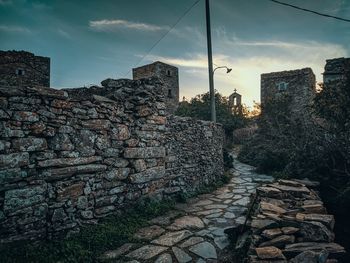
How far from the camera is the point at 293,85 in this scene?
19.9 metres

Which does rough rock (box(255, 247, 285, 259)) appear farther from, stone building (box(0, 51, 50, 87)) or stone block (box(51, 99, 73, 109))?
stone building (box(0, 51, 50, 87))

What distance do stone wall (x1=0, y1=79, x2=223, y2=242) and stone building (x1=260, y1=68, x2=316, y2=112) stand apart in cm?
1567

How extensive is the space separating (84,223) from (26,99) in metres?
2.12

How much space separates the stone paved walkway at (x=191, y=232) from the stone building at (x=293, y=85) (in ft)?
48.6

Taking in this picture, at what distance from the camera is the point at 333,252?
2.46 m

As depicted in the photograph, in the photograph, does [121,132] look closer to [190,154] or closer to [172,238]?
[172,238]

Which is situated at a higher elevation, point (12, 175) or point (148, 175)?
point (12, 175)

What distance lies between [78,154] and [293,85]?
2033 centimetres

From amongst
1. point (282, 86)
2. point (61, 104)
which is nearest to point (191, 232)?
point (61, 104)

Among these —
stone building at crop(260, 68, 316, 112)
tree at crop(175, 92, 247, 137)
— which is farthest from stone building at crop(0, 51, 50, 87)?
stone building at crop(260, 68, 316, 112)

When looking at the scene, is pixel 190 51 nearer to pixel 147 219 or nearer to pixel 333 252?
pixel 147 219

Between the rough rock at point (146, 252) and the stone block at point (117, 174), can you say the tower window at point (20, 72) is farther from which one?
the rough rock at point (146, 252)

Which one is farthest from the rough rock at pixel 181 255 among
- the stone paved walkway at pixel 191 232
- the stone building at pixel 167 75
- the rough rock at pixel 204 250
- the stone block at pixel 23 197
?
the stone building at pixel 167 75

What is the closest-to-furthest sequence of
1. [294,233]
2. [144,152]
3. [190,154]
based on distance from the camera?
[294,233] < [144,152] < [190,154]
